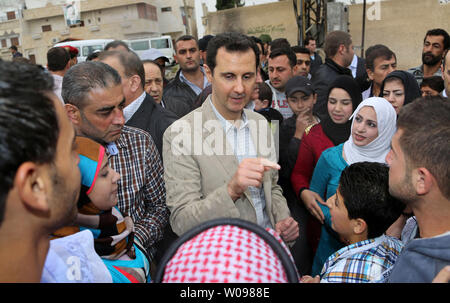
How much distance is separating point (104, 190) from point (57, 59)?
446 cm

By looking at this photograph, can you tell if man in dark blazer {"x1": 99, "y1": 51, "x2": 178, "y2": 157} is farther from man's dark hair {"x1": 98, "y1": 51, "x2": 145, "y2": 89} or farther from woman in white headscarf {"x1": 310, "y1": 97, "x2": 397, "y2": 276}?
woman in white headscarf {"x1": 310, "y1": 97, "x2": 397, "y2": 276}

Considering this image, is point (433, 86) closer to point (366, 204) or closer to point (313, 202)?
point (313, 202)

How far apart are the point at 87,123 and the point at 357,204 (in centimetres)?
171

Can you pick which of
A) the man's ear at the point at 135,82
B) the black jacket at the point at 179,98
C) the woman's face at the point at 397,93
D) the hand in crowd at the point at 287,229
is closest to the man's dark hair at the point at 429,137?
the hand in crowd at the point at 287,229

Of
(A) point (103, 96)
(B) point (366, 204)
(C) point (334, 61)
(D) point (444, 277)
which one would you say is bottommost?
(B) point (366, 204)

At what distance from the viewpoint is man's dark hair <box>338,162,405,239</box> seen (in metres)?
1.85

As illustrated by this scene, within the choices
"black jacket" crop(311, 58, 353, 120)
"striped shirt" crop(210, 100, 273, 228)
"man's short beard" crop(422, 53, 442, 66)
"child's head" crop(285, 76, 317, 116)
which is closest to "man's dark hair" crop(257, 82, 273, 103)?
"child's head" crop(285, 76, 317, 116)

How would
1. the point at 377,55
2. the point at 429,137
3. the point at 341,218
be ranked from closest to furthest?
the point at 429,137
the point at 341,218
the point at 377,55

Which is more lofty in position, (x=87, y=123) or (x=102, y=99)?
(x=102, y=99)

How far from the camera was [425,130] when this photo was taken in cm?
143

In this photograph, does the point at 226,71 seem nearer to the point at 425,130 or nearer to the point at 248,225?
the point at 425,130

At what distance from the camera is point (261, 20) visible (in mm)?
23516

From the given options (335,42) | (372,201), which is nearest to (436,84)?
(335,42)
